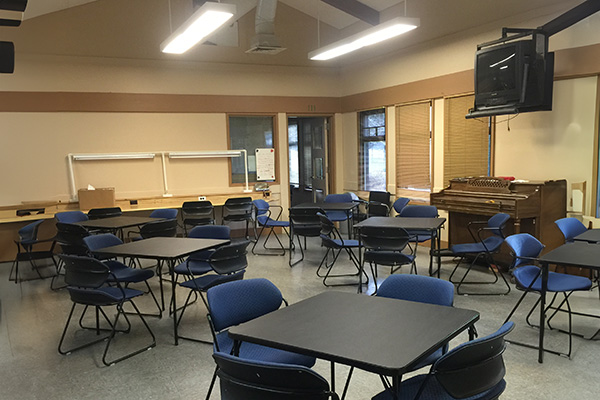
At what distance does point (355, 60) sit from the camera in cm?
919

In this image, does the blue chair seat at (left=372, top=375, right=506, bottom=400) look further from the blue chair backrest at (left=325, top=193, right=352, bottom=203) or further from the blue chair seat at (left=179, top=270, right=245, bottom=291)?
the blue chair backrest at (left=325, top=193, right=352, bottom=203)

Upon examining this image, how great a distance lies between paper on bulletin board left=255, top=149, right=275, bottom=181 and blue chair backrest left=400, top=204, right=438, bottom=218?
3710 mm

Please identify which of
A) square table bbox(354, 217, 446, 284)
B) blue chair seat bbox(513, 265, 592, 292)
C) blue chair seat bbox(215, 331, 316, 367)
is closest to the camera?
blue chair seat bbox(215, 331, 316, 367)

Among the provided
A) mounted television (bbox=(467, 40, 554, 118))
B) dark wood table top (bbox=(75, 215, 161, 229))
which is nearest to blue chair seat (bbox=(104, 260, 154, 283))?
dark wood table top (bbox=(75, 215, 161, 229))

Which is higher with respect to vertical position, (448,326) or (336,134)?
(336,134)

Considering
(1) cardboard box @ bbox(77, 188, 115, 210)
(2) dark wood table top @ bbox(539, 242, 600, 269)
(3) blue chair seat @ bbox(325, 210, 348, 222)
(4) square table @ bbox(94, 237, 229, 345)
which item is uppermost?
(1) cardboard box @ bbox(77, 188, 115, 210)

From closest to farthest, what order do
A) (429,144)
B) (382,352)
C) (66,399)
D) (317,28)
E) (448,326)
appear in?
(382,352) < (448,326) < (66,399) < (429,144) < (317,28)

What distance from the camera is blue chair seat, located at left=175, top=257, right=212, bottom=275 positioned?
14.5 feet

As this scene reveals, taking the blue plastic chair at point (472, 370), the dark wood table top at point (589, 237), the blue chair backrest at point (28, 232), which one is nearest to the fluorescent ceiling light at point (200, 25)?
the blue chair backrest at point (28, 232)

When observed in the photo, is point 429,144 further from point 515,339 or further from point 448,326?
point 448,326

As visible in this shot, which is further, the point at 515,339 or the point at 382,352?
the point at 515,339

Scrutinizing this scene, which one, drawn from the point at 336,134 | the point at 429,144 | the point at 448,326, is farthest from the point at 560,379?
the point at 336,134

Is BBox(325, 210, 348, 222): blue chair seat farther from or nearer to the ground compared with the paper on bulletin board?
nearer to the ground

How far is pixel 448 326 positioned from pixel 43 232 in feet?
24.2
